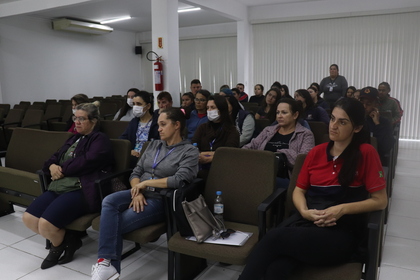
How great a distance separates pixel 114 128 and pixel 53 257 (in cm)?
158

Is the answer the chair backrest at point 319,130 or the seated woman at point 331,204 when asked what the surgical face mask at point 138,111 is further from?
the seated woman at point 331,204

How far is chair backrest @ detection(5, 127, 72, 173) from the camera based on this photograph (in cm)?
302

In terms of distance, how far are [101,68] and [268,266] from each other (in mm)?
11366

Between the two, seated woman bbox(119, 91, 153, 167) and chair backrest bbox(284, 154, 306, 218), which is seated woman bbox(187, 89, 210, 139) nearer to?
seated woman bbox(119, 91, 153, 167)

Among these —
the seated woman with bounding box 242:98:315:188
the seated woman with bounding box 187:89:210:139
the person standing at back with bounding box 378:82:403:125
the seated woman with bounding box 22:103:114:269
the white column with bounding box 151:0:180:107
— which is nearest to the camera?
the seated woman with bounding box 22:103:114:269

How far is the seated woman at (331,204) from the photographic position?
5.30 ft

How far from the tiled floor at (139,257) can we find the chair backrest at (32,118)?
3125mm

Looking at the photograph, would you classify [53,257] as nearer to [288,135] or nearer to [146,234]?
[146,234]

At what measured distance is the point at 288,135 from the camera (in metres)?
2.91

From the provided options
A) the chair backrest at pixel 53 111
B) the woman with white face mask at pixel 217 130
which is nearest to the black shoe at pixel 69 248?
the woman with white face mask at pixel 217 130

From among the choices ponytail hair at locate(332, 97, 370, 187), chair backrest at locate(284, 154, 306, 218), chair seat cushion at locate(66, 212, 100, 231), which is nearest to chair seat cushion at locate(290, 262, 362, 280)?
ponytail hair at locate(332, 97, 370, 187)

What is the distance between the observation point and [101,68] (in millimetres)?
11875

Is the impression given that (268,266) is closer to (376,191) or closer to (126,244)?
(376,191)

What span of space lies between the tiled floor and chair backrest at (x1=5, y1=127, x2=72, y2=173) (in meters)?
0.56
